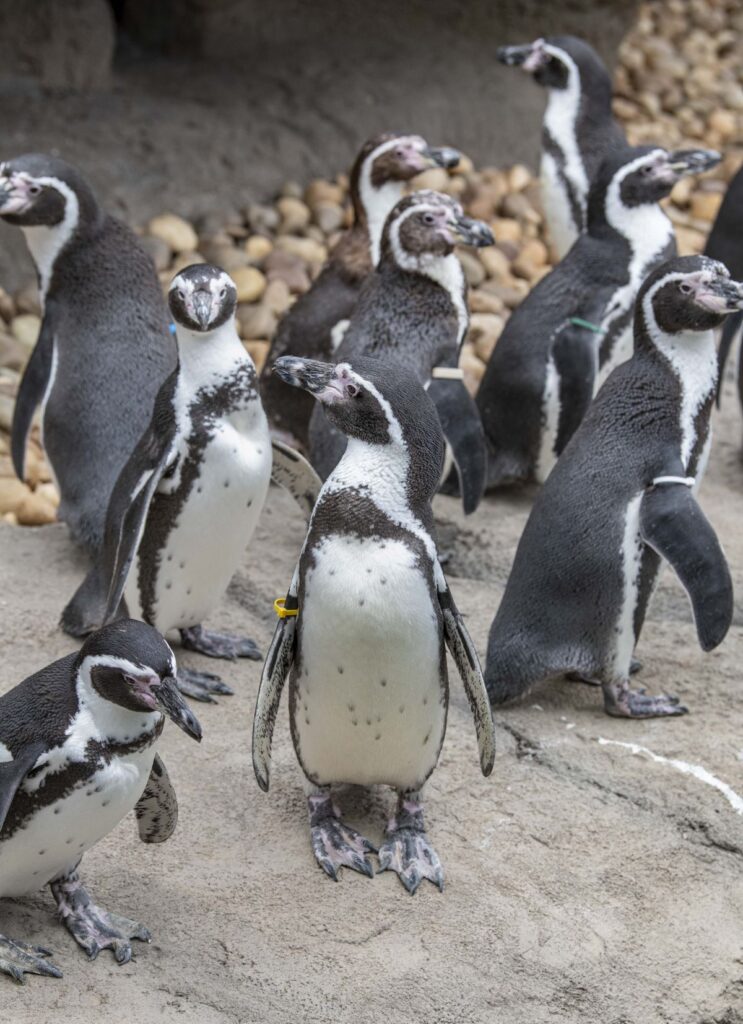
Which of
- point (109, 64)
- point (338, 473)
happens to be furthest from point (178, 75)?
point (338, 473)

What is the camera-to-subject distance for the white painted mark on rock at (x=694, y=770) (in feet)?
11.7

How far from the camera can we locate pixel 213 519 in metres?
3.95

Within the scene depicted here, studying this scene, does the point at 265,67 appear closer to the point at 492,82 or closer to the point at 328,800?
the point at 492,82

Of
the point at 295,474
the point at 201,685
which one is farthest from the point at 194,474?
the point at 201,685

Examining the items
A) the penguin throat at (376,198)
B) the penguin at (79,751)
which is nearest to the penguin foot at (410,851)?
the penguin at (79,751)

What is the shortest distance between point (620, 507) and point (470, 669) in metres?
0.82

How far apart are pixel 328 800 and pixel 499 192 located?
4942 mm

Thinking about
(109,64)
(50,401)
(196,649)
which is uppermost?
(109,64)

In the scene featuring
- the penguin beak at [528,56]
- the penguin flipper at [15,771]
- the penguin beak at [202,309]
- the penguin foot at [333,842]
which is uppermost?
the penguin beak at [528,56]

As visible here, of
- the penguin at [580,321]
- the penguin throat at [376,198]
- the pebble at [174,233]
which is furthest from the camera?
the pebble at [174,233]

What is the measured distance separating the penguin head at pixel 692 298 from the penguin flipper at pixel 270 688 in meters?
1.33

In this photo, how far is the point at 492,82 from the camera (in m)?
7.99

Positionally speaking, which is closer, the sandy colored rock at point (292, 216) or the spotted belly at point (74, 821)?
the spotted belly at point (74, 821)

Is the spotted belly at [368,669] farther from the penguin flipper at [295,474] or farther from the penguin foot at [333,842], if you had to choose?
the penguin flipper at [295,474]
